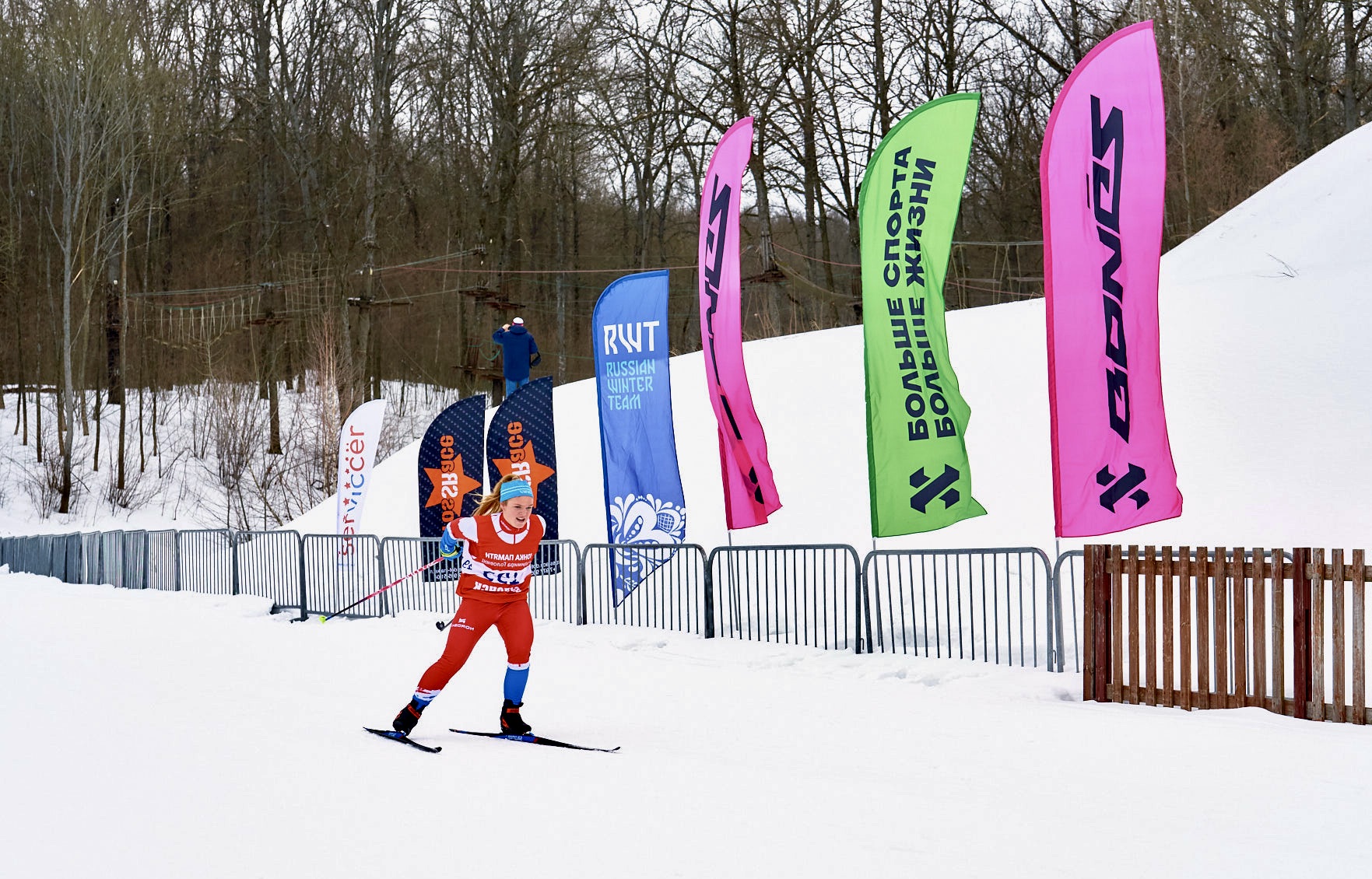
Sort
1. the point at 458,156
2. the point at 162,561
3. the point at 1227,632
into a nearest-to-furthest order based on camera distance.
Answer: the point at 1227,632 → the point at 162,561 → the point at 458,156

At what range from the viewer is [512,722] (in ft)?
24.8

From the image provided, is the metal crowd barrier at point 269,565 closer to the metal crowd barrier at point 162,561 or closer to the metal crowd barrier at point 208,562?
the metal crowd barrier at point 208,562

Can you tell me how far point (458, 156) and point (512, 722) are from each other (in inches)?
1449

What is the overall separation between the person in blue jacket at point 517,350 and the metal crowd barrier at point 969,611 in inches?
368

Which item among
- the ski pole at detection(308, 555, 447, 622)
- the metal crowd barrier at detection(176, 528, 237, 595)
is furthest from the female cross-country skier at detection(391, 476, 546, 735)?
the metal crowd barrier at detection(176, 528, 237, 595)

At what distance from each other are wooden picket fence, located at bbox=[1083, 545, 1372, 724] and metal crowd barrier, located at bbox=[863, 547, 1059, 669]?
31.9 inches

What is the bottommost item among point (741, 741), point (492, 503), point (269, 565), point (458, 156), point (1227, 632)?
point (741, 741)

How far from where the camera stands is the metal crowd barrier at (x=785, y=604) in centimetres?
1147

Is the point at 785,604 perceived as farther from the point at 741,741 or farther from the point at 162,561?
the point at 162,561

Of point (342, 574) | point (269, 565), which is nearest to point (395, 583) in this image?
point (342, 574)

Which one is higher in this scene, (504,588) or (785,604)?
(504,588)

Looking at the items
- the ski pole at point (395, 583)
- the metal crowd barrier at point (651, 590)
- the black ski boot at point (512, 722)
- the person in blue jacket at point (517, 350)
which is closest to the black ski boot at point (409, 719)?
the black ski boot at point (512, 722)

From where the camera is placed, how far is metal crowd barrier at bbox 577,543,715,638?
12983mm

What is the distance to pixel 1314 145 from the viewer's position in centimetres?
3353
